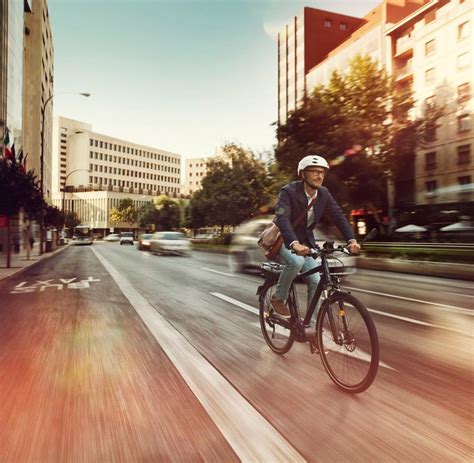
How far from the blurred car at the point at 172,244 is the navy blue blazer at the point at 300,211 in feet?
79.9

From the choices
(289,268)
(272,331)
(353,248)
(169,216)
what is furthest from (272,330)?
(169,216)

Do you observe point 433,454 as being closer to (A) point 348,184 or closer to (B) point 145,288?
(B) point 145,288

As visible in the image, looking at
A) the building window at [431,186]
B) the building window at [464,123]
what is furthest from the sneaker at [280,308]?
the building window at [431,186]

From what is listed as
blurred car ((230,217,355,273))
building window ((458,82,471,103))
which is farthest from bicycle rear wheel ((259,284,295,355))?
building window ((458,82,471,103))

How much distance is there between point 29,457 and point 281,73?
7343cm

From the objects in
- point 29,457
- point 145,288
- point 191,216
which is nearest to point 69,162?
point 191,216

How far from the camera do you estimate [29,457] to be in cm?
262

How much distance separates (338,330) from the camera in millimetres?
3826

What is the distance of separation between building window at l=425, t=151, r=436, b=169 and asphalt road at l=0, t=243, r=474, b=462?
3686 centimetres

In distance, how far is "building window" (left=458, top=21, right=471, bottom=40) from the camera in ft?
123

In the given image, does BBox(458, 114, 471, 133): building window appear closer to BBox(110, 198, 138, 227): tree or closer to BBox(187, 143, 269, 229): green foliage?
BBox(187, 143, 269, 229): green foliage

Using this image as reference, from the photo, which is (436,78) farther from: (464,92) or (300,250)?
(300,250)

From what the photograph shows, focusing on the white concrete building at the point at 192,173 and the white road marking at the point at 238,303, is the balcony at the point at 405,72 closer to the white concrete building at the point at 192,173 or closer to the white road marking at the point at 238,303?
the white road marking at the point at 238,303

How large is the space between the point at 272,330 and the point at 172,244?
2445 centimetres
